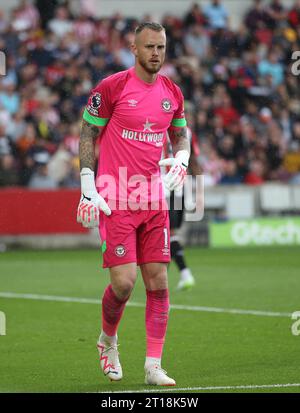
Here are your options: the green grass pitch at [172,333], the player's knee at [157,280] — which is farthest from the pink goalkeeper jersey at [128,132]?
the green grass pitch at [172,333]

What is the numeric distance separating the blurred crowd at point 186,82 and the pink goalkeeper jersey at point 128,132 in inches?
533

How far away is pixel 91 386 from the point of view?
7754 mm

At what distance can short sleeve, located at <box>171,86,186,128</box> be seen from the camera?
8258 mm

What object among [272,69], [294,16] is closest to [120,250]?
[272,69]

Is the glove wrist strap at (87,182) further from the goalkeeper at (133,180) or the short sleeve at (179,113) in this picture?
the short sleeve at (179,113)

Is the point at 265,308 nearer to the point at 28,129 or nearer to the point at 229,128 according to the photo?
the point at 28,129

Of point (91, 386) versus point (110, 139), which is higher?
point (110, 139)

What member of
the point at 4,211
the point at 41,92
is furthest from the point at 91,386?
the point at 41,92

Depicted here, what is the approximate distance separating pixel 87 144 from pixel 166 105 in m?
0.65

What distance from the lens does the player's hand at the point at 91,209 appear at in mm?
7809

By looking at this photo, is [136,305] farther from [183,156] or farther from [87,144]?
[87,144]

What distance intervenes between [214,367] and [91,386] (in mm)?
1183

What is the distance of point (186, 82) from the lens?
26.1m

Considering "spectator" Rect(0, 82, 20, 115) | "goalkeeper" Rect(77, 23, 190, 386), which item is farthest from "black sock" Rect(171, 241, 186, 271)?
"spectator" Rect(0, 82, 20, 115)
